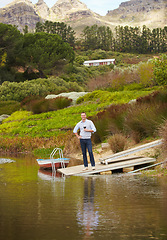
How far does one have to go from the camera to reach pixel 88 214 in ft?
21.7

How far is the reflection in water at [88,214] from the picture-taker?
574 cm

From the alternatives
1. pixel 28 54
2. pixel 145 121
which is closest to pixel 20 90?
pixel 28 54

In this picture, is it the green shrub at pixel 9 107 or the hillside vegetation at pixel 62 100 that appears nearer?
the hillside vegetation at pixel 62 100

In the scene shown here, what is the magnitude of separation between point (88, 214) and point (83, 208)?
508 mm

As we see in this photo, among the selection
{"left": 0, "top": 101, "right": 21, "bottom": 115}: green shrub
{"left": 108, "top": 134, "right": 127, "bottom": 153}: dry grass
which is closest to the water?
{"left": 108, "top": 134, "right": 127, "bottom": 153}: dry grass

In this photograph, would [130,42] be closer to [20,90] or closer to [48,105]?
[20,90]

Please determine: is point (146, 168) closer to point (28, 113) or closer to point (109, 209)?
point (109, 209)

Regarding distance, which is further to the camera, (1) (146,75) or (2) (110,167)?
(1) (146,75)

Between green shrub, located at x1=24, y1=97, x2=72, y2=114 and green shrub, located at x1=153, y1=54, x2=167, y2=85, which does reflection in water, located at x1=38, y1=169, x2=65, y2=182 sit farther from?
green shrub, located at x1=153, y1=54, x2=167, y2=85

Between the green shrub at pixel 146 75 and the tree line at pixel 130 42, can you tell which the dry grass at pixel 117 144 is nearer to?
the green shrub at pixel 146 75

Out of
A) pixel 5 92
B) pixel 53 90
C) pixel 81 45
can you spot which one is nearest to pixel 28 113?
pixel 5 92

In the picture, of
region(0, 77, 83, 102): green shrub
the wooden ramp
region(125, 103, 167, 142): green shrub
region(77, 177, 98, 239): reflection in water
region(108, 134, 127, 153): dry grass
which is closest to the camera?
region(77, 177, 98, 239): reflection in water

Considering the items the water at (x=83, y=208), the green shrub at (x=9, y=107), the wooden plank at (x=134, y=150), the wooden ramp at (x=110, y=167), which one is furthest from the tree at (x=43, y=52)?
the water at (x=83, y=208)

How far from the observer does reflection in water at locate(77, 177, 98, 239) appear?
574 centimetres
